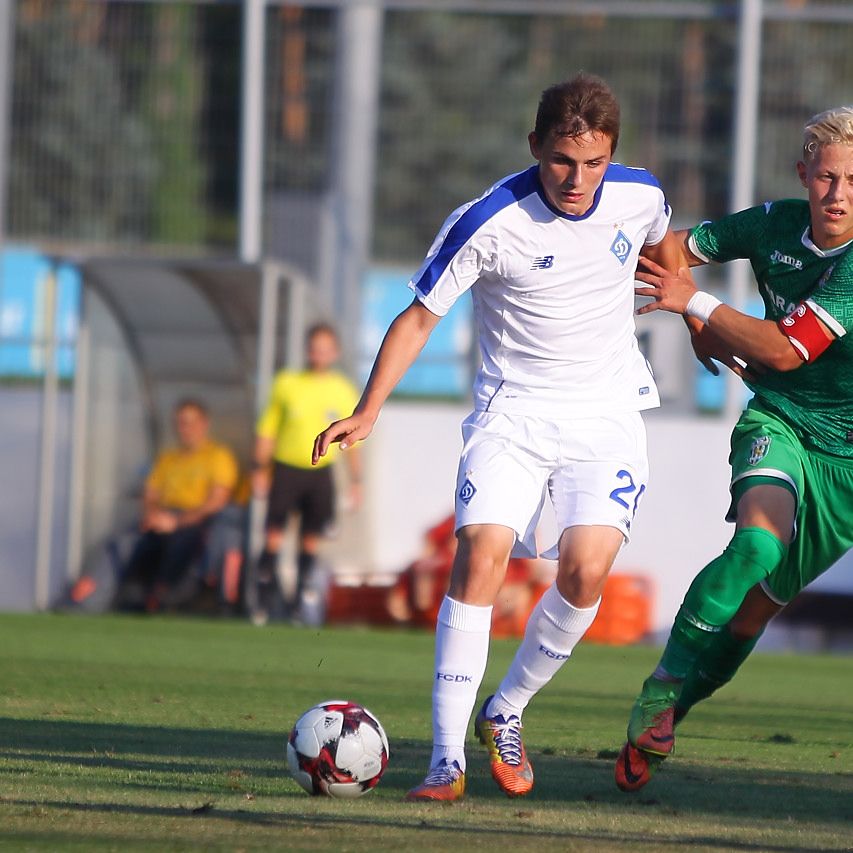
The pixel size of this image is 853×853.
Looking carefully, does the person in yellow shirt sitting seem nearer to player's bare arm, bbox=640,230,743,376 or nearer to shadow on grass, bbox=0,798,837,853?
player's bare arm, bbox=640,230,743,376

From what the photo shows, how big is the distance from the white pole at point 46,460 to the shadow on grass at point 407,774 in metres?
8.87

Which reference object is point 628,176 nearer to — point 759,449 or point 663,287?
point 663,287

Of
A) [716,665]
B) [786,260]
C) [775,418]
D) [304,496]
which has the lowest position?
[304,496]

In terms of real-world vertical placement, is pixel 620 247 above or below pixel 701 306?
A: above

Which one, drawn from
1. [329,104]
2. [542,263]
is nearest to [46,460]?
[329,104]

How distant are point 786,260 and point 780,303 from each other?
144mm

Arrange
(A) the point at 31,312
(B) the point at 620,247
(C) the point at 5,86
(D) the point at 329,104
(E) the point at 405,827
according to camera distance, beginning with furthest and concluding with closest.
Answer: (A) the point at 31,312 < (C) the point at 5,86 < (D) the point at 329,104 < (B) the point at 620,247 < (E) the point at 405,827

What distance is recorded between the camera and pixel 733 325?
17.7 feet

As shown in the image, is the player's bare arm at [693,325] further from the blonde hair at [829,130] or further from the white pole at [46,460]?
the white pole at [46,460]

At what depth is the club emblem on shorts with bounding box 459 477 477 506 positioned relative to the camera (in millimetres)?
5059

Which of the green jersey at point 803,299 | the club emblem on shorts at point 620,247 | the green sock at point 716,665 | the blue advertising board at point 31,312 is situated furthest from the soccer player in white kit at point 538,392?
the blue advertising board at point 31,312

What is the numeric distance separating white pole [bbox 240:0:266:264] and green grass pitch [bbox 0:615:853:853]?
6.28 meters

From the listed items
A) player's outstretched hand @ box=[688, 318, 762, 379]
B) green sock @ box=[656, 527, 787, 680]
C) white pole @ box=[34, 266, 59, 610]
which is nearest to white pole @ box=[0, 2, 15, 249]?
white pole @ box=[34, 266, 59, 610]

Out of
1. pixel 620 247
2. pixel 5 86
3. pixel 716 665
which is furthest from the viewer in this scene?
pixel 5 86
